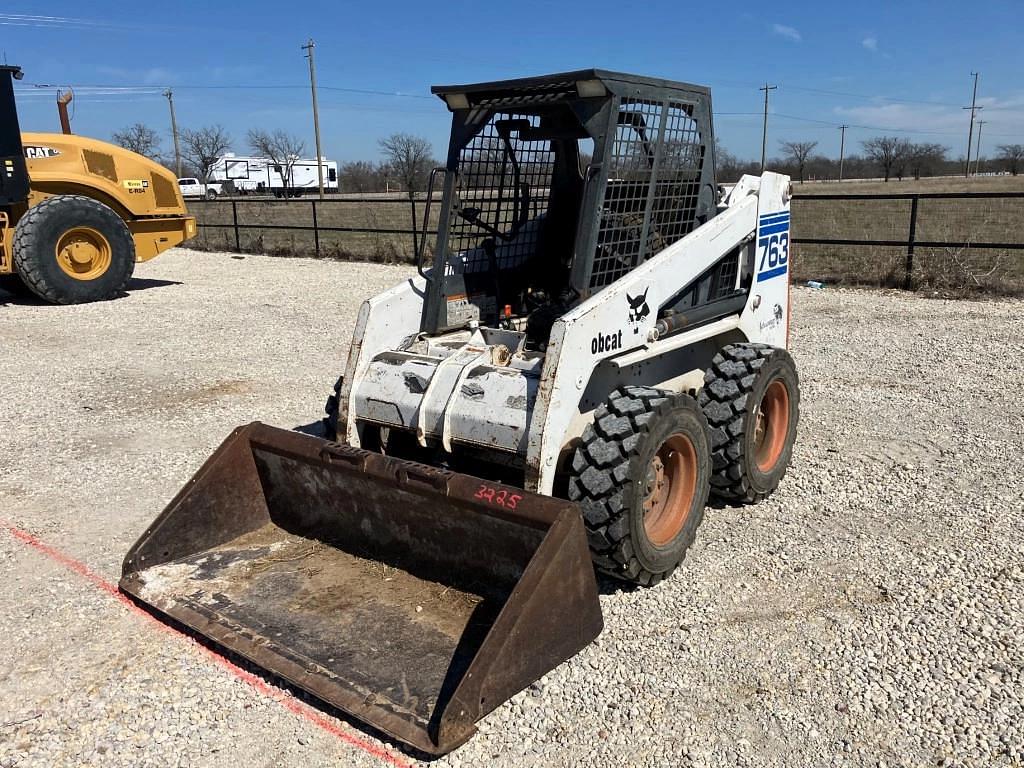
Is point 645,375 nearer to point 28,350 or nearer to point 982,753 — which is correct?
point 982,753

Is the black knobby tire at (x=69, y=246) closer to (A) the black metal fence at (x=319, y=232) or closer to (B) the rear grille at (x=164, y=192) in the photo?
(B) the rear grille at (x=164, y=192)

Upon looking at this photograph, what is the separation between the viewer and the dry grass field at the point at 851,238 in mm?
12516

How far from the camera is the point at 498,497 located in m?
3.58

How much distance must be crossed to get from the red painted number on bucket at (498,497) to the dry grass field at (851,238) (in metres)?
10.7

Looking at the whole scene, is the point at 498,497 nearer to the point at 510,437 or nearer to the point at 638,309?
the point at 510,437

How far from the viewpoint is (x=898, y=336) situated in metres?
9.78

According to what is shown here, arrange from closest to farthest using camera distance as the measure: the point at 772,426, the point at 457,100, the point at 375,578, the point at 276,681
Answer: the point at 276,681, the point at 375,578, the point at 457,100, the point at 772,426

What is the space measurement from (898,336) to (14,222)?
11979 millimetres

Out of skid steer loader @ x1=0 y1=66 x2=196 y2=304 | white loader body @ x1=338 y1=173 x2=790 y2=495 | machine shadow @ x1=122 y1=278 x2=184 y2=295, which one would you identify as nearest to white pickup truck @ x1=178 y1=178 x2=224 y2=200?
machine shadow @ x1=122 y1=278 x2=184 y2=295

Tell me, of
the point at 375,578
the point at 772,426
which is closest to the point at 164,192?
the point at 772,426

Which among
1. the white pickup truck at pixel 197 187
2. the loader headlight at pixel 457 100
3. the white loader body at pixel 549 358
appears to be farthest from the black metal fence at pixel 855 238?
Result: the white pickup truck at pixel 197 187

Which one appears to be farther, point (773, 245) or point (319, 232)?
point (319, 232)

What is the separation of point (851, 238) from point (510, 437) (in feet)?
57.6

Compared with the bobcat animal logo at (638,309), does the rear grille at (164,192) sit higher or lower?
higher
